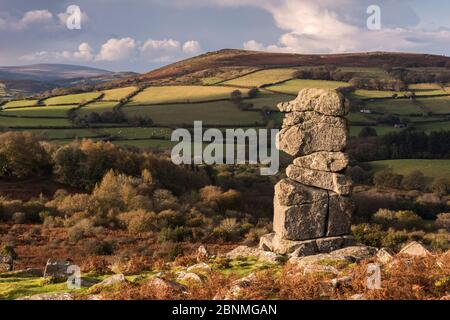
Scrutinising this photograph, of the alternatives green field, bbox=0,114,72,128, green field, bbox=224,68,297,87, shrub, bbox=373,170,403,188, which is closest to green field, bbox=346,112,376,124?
shrub, bbox=373,170,403,188

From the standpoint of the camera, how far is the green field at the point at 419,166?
192ft

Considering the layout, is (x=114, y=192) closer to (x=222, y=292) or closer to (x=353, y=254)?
(x=353, y=254)

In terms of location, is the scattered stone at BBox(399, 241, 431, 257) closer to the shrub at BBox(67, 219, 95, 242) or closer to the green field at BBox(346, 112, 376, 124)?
the shrub at BBox(67, 219, 95, 242)

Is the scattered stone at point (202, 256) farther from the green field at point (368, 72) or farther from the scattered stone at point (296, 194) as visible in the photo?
the green field at point (368, 72)

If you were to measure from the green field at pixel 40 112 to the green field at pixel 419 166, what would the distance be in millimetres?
51448

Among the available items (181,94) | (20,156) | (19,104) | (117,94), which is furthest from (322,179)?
(117,94)

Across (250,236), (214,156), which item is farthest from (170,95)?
(250,236)

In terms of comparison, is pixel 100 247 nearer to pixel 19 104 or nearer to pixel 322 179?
pixel 322 179

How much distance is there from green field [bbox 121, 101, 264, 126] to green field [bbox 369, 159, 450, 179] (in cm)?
1960

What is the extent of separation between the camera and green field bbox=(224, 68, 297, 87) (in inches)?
4264
